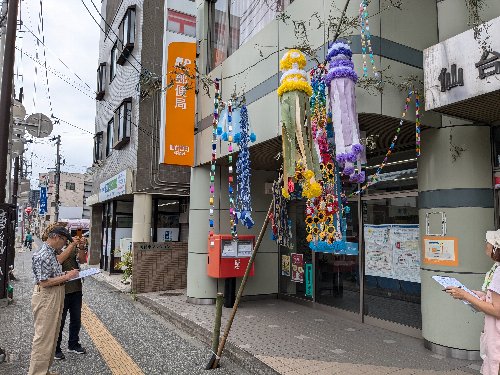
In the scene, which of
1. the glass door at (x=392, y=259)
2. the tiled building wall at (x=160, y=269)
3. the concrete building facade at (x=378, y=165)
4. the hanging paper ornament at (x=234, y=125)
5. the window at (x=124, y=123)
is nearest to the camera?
the concrete building facade at (x=378, y=165)

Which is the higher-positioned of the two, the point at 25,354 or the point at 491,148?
the point at 491,148

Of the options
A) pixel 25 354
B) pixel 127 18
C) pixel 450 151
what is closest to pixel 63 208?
pixel 127 18

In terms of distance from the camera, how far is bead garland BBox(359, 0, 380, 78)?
5277 mm

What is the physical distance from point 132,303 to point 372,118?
7.70 metres

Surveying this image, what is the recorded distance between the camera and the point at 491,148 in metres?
5.59

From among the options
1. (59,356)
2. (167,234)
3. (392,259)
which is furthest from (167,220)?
(392,259)

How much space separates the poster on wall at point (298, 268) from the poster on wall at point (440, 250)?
382cm

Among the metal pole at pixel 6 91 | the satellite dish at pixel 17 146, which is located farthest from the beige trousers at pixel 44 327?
the satellite dish at pixel 17 146

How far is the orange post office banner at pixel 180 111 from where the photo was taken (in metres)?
9.30

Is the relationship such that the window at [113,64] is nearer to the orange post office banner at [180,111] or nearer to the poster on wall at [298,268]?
the orange post office banner at [180,111]

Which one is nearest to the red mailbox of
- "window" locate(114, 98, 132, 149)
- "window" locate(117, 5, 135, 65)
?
"window" locate(114, 98, 132, 149)

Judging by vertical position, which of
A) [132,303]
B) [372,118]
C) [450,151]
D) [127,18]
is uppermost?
[127,18]

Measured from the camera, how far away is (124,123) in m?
15.5

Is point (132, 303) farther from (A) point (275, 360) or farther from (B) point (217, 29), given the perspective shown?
(B) point (217, 29)
